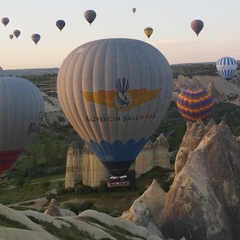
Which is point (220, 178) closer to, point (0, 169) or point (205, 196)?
point (205, 196)

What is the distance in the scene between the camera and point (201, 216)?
946 inches

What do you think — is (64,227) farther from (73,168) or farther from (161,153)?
(161,153)

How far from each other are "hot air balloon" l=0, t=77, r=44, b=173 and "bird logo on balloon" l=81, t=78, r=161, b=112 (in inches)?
402

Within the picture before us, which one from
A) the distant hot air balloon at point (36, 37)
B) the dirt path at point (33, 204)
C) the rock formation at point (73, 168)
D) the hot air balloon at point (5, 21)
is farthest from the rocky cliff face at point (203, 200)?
the distant hot air balloon at point (36, 37)

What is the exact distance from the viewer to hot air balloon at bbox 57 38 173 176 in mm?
31156

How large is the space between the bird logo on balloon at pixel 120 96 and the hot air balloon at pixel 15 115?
402 inches

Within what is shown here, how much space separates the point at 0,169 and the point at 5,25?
54797 mm

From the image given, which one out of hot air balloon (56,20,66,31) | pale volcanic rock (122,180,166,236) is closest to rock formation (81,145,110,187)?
pale volcanic rock (122,180,166,236)

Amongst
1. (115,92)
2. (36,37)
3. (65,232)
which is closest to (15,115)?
(115,92)

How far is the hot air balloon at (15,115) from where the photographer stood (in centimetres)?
3931

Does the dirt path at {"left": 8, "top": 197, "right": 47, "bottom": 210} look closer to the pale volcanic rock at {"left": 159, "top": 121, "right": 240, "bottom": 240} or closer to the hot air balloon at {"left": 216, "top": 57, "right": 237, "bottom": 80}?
the pale volcanic rock at {"left": 159, "top": 121, "right": 240, "bottom": 240}

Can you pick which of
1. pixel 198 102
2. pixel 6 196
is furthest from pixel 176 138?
pixel 6 196

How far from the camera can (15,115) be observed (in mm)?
39438

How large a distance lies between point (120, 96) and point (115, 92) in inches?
16.8
